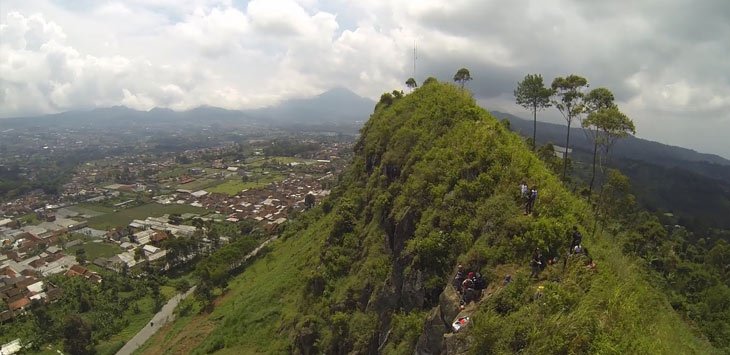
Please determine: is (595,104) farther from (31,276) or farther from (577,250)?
(31,276)

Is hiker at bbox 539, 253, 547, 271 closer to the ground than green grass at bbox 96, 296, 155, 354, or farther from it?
farther from it

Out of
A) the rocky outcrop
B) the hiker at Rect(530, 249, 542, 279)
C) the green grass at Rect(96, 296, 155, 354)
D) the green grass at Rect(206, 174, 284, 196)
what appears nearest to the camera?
the hiker at Rect(530, 249, 542, 279)

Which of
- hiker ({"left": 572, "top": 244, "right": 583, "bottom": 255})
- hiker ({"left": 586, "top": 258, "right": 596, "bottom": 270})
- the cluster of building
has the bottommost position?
the cluster of building

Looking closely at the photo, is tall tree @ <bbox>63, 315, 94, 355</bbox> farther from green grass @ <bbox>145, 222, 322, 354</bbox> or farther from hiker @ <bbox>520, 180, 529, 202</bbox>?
hiker @ <bbox>520, 180, 529, 202</bbox>

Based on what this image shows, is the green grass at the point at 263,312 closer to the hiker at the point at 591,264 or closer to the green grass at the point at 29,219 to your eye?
the hiker at the point at 591,264

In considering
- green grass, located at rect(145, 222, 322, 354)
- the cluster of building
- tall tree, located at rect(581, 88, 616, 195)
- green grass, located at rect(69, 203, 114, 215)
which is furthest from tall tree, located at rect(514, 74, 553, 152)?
green grass, located at rect(69, 203, 114, 215)

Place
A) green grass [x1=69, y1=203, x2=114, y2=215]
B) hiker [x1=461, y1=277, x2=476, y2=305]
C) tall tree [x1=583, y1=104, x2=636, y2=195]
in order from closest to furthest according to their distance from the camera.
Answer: hiker [x1=461, y1=277, x2=476, y2=305] → tall tree [x1=583, y1=104, x2=636, y2=195] → green grass [x1=69, y1=203, x2=114, y2=215]
